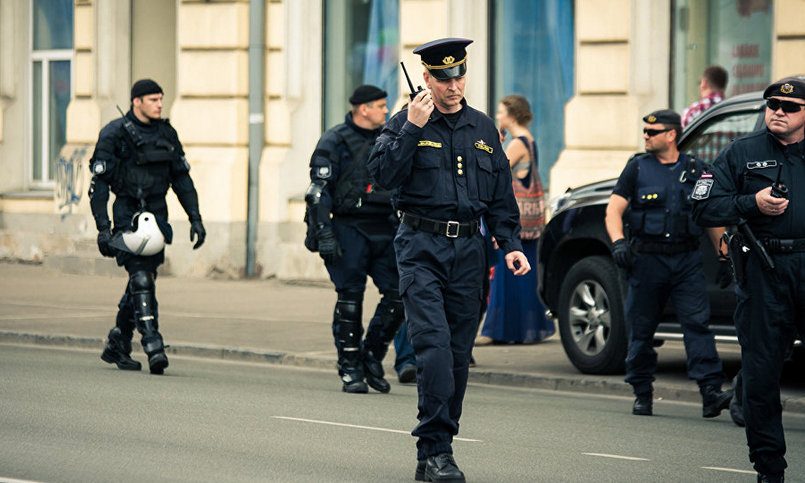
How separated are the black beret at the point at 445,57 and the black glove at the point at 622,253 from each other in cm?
278

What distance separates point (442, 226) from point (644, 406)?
9.75 feet

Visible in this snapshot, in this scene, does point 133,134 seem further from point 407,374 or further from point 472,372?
point 472,372

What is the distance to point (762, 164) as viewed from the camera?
287 inches

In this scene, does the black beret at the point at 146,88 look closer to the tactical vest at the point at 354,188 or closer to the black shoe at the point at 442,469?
the tactical vest at the point at 354,188

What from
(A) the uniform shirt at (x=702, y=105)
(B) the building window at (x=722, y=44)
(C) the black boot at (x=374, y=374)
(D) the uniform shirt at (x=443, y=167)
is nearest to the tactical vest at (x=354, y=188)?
(C) the black boot at (x=374, y=374)

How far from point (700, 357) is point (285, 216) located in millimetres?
10038

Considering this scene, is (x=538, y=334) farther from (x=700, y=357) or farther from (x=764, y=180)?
(x=764, y=180)

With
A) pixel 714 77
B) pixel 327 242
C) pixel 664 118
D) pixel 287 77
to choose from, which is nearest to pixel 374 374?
pixel 327 242

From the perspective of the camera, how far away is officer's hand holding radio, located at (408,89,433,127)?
7.38 m

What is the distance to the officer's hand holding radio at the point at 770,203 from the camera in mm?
7117

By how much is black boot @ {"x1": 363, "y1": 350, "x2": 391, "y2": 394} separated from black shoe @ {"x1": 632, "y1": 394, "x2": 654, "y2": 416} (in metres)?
1.72

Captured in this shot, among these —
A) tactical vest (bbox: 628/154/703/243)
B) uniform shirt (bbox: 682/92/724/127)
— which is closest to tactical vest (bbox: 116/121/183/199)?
tactical vest (bbox: 628/154/703/243)

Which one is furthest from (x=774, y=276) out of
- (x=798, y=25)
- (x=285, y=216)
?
(x=285, y=216)

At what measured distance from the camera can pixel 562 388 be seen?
457 inches
